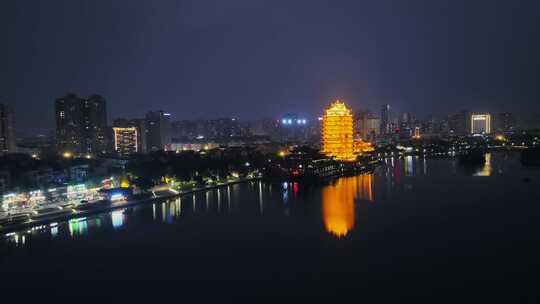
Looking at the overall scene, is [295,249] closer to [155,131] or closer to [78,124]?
[78,124]

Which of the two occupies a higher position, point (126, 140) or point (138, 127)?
point (138, 127)

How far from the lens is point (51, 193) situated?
9062mm

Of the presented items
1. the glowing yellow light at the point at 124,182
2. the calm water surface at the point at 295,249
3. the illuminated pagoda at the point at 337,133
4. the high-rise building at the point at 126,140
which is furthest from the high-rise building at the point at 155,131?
the calm water surface at the point at 295,249

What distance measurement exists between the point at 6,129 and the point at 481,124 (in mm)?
47517

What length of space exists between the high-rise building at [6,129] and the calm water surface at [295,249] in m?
11.8

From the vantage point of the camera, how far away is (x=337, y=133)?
17.3 m

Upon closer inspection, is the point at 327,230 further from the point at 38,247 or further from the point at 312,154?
the point at 312,154

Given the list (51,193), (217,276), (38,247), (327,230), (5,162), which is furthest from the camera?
(5,162)

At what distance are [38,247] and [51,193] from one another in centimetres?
319

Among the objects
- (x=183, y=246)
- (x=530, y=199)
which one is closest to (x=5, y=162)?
(x=183, y=246)

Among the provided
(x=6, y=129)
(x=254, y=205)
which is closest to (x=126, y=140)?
(x=6, y=129)

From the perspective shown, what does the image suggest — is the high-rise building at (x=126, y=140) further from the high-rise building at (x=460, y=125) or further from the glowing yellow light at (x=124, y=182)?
the high-rise building at (x=460, y=125)

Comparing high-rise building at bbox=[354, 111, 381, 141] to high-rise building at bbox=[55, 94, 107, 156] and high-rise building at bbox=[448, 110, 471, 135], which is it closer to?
high-rise building at bbox=[448, 110, 471, 135]

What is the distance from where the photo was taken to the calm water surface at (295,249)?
4.67 meters
